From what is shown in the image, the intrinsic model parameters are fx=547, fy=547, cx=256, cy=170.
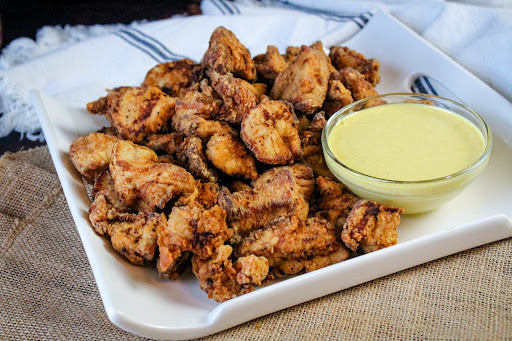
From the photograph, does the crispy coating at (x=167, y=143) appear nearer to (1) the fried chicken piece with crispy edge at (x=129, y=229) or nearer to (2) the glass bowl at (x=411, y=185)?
(1) the fried chicken piece with crispy edge at (x=129, y=229)

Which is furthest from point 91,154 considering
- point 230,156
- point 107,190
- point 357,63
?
point 357,63

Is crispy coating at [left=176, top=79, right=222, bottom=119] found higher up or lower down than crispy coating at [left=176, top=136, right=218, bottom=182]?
higher up

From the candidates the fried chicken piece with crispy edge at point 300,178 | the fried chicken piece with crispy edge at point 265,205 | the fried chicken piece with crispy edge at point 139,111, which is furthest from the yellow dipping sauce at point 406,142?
the fried chicken piece with crispy edge at point 139,111

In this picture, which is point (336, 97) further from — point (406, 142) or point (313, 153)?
point (406, 142)

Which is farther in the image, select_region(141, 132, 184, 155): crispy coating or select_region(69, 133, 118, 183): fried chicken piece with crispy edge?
select_region(141, 132, 184, 155): crispy coating

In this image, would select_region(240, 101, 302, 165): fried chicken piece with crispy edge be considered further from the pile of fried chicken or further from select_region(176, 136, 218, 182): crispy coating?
select_region(176, 136, 218, 182): crispy coating

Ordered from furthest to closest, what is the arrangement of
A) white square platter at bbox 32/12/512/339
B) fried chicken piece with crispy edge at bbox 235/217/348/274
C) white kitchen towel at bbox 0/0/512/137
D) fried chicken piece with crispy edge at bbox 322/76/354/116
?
white kitchen towel at bbox 0/0/512/137
fried chicken piece with crispy edge at bbox 322/76/354/116
fried chicken piece with crispy edge at bbox 235/217/348/274
white square platter at bbox 32/12/512/339

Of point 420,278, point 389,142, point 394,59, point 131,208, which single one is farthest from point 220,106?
point 394,59

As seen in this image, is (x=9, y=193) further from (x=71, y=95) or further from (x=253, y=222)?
(x=253, y=222)

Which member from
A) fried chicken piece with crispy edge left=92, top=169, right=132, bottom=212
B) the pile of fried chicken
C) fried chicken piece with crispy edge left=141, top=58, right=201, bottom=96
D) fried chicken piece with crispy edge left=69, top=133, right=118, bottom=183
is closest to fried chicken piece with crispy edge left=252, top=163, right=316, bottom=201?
the pile of fried chicken
